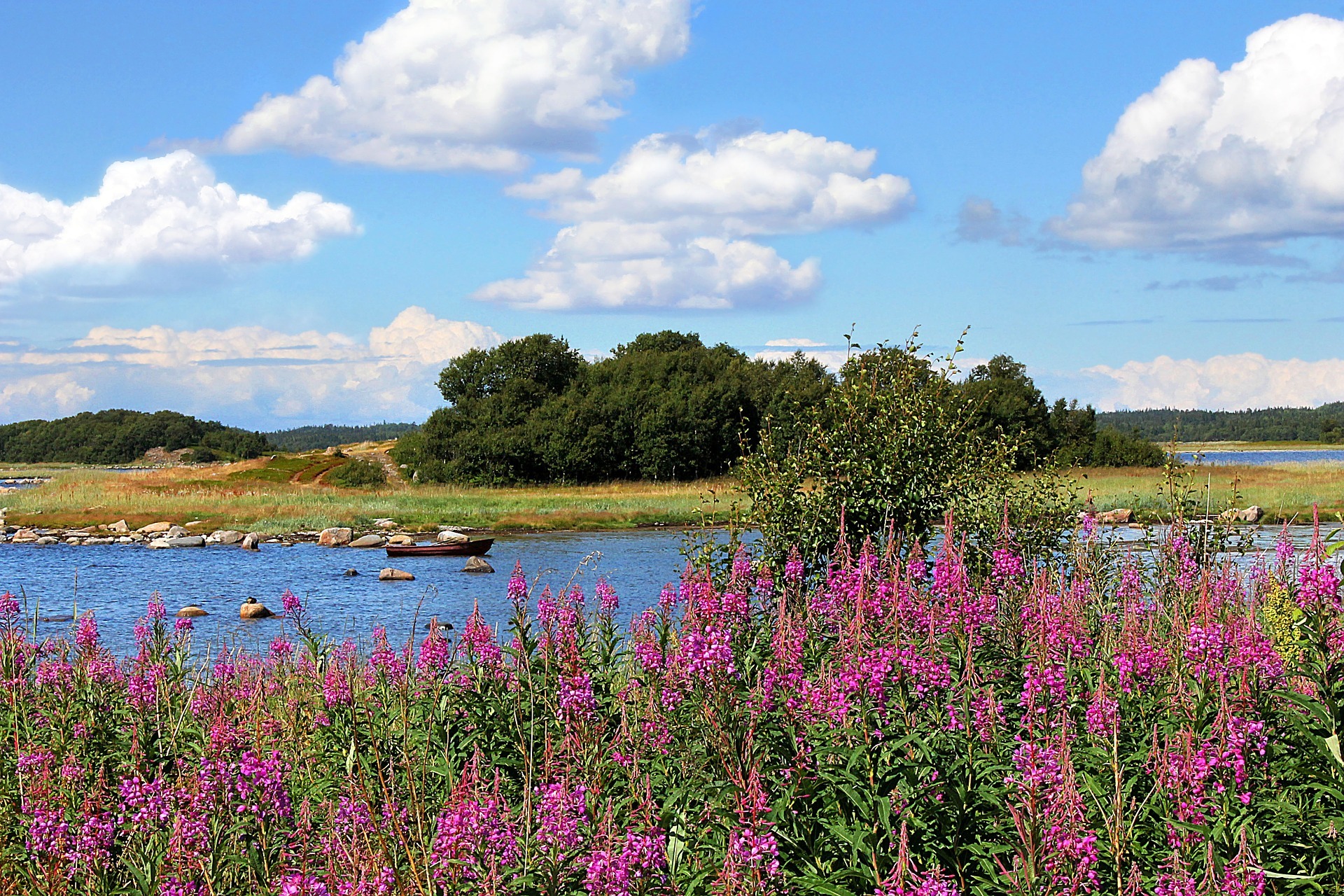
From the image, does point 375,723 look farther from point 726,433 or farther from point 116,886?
point 726,433

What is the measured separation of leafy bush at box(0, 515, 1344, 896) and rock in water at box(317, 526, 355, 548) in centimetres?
4211

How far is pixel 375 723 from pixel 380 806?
1.08 meters

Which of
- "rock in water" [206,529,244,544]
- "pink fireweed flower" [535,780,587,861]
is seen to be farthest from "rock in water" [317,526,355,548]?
"pink fireweed flower" [535,780,587,861]

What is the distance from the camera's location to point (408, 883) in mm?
3846

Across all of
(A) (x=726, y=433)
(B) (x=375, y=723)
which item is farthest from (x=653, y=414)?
(B) (x=375, y=723)

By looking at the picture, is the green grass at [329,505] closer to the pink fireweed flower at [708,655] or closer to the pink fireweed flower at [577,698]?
the pink fireweed flower at [577,698]

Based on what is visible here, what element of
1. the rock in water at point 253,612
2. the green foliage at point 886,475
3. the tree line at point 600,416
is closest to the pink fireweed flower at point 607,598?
the green foliage at point 886,475

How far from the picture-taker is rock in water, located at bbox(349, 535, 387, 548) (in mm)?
47125

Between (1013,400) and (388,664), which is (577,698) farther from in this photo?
(1013,400)

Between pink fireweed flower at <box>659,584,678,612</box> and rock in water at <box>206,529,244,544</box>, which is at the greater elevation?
pink fireweed flower at <box>659,584,678,612</box>

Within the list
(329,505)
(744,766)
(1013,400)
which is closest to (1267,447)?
(1013,400)

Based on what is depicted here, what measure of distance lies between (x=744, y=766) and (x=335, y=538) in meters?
46.3

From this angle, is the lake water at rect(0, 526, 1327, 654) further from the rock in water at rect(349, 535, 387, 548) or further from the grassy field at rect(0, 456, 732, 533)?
the grassy field at rect(0, 456, 732, 533)

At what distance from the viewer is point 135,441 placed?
186 metres
